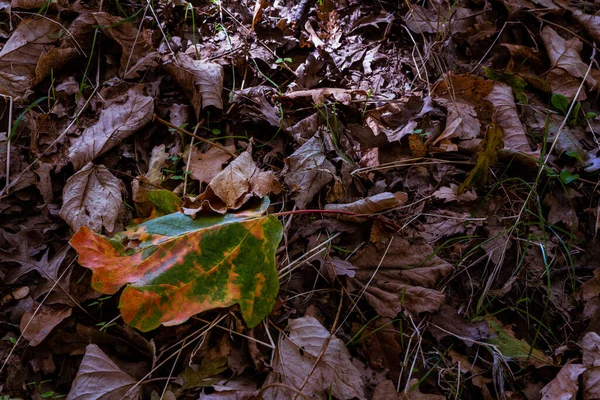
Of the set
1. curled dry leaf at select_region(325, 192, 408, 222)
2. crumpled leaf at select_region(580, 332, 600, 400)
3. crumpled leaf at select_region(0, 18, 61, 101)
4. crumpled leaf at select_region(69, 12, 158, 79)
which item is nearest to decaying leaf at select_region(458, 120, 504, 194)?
curled dry leaf at select_region(325, 192, 408, 222)

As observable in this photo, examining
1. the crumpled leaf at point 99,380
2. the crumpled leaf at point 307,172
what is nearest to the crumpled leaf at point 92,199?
the crumpled leaf at point 99,380

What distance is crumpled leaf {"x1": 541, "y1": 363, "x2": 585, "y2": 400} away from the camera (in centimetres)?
144

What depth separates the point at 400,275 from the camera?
164cm

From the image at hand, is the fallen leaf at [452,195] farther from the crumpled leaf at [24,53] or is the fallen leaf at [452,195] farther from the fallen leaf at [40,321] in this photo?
the crumpled leaf at [24,53]

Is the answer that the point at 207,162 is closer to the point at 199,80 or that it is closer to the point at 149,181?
the point at 149,181

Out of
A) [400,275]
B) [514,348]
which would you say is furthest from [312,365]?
[514,348]

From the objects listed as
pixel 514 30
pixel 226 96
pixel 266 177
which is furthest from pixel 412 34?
pixel 266 177

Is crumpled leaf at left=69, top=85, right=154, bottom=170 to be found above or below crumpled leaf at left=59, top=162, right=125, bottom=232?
above

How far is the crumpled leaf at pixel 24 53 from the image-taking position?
194 centimetres

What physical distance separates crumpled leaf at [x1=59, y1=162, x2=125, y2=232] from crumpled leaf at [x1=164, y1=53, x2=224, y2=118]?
19.7 inches

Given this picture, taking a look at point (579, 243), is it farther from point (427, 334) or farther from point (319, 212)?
point (319, 212)

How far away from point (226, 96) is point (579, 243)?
171 cm

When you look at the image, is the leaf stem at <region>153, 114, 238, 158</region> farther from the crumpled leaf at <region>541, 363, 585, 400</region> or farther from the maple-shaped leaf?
the crumpled leaf at <region>541, 363, 585, 400</region>

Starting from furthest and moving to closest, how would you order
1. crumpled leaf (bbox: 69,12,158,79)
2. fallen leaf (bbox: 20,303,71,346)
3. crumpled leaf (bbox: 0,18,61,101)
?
1. crumpled leaf (bbox: 69,12,158,79)
2. crumpled leaf (bbox: 0,18,61,101)
3. fallen leaf (bbox: 20,303,71,346)
